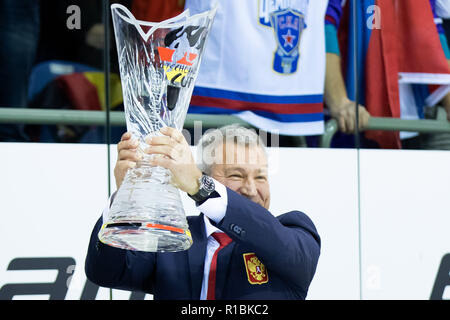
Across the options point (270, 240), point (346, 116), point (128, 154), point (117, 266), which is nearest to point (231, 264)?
point (270, 240)

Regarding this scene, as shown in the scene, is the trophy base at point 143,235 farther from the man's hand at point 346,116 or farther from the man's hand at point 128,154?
the man's hand at point 346,116

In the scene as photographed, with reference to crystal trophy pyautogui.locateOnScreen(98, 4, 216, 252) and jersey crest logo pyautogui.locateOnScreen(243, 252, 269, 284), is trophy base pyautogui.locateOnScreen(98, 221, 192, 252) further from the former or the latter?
jersey crest logo pyautogui.locateOnScreen(243, 252, 269, 284)

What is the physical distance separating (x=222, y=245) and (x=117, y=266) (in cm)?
29

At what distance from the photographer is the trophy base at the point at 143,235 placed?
1.35 metres

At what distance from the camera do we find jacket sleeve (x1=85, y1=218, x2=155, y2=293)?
1616 millimetres

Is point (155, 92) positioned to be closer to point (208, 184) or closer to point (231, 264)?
point (208, 184)

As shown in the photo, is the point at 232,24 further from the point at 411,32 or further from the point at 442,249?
the point at 442,249

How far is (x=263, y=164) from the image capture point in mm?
1928

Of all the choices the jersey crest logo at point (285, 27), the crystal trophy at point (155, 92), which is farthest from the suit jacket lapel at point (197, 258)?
the jersey crest logo at point (285, 27)

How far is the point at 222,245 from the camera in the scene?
1.74 metres
